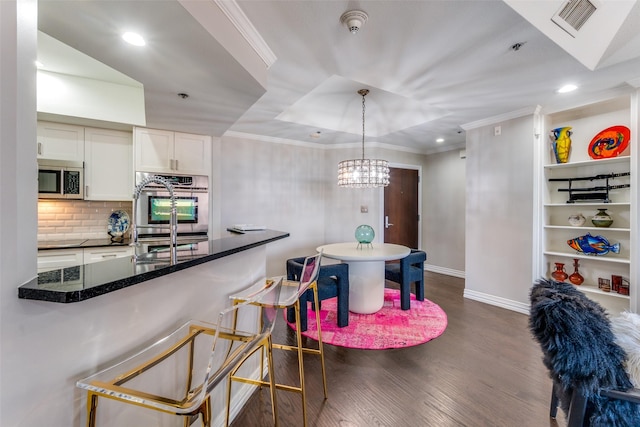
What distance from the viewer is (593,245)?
279 cm

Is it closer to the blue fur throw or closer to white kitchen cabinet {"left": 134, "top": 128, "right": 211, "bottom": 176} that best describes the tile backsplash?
white kitchen cabinet {"left": 134, "top": 128, "right": 211, "bottom": 176}

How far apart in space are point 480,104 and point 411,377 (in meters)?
2.86

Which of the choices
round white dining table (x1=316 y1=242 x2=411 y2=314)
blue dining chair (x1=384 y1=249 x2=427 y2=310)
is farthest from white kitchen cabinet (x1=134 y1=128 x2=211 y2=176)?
blue dining chair (x1=384 y1=249 x2=427 y2=310)

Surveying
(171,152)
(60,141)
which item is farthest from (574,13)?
(60,141)

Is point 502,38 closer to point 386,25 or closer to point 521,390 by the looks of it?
point 386,25

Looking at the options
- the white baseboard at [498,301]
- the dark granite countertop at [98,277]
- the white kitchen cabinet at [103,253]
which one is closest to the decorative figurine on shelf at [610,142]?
the white baseboard at [498,301]

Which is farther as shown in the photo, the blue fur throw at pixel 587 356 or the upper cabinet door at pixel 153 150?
the upper cabinet door at pixel 153 150

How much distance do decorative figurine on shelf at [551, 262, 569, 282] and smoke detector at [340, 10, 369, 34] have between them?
3.35 metres

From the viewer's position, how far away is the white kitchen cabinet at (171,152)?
3203mm

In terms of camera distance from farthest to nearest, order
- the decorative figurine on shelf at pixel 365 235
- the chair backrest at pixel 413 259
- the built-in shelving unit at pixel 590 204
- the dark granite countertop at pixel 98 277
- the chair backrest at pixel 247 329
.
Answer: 1. the decorative figurine on shelf at pixel 365 235
2. the chair backrest at pixel 413 259
3. the built-in shelving unit at pixel 590 204
4. the chair backrest at pixel 247 329
5. the dark granite countertop at pixel 98 277

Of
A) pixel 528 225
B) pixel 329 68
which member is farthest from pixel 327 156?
pixel 528 225

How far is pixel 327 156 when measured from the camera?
489cm

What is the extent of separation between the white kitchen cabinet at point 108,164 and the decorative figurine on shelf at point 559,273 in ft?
16.6

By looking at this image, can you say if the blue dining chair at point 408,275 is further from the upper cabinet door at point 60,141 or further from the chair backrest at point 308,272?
the upper cabinet door at point 60,141
